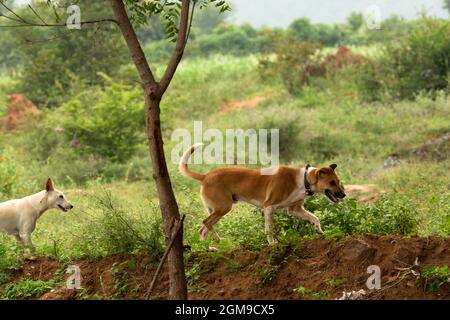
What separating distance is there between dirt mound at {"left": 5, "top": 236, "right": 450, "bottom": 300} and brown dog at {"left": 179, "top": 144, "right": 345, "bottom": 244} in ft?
4.03

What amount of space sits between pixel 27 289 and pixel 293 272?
2.64m

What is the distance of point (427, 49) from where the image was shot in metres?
25.0

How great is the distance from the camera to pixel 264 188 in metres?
9.12

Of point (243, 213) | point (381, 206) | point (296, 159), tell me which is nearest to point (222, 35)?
point (296, 159)

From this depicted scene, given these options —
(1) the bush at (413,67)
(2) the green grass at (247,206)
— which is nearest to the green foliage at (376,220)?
(2) the green grass at (247,206)

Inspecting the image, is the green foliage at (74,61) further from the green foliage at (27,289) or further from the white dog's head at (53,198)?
the green foliage at (27,289)

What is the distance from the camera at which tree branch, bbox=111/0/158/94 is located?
6641 millimetres

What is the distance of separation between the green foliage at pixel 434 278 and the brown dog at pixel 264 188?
2322 millimetres

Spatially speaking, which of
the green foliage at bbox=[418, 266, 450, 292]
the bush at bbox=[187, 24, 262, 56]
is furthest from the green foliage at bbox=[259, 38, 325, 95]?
the green foliage at bbox=[418, 266, 450, 292]

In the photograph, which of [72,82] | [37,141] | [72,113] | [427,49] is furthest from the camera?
[72,82]

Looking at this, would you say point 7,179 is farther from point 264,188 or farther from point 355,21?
point 355,21

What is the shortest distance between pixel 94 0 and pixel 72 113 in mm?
7574
